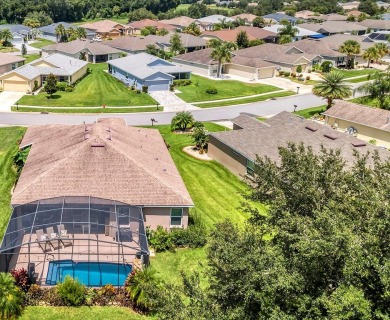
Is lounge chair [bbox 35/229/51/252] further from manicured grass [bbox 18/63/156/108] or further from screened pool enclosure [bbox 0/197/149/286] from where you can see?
manicured grass [bbox 18/63/156/108]

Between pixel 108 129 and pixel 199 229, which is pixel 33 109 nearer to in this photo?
pixel 108 129

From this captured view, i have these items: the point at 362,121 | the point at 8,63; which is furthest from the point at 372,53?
the point at 8,63

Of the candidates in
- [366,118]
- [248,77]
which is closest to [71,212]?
[366,118]

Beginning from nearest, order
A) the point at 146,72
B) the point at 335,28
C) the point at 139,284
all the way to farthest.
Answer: the point at 139,284 < the point at 146,72 < the point at 335,28

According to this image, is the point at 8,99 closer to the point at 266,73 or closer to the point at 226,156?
the point at 226,156

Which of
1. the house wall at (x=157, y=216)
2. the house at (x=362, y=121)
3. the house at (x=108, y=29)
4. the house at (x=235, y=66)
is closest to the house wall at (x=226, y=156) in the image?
the house wall at (x=157, y=216)

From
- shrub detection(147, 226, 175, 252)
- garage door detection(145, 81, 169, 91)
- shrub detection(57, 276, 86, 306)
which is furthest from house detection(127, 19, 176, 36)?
shrub detection(57, 276, 86, 306)
